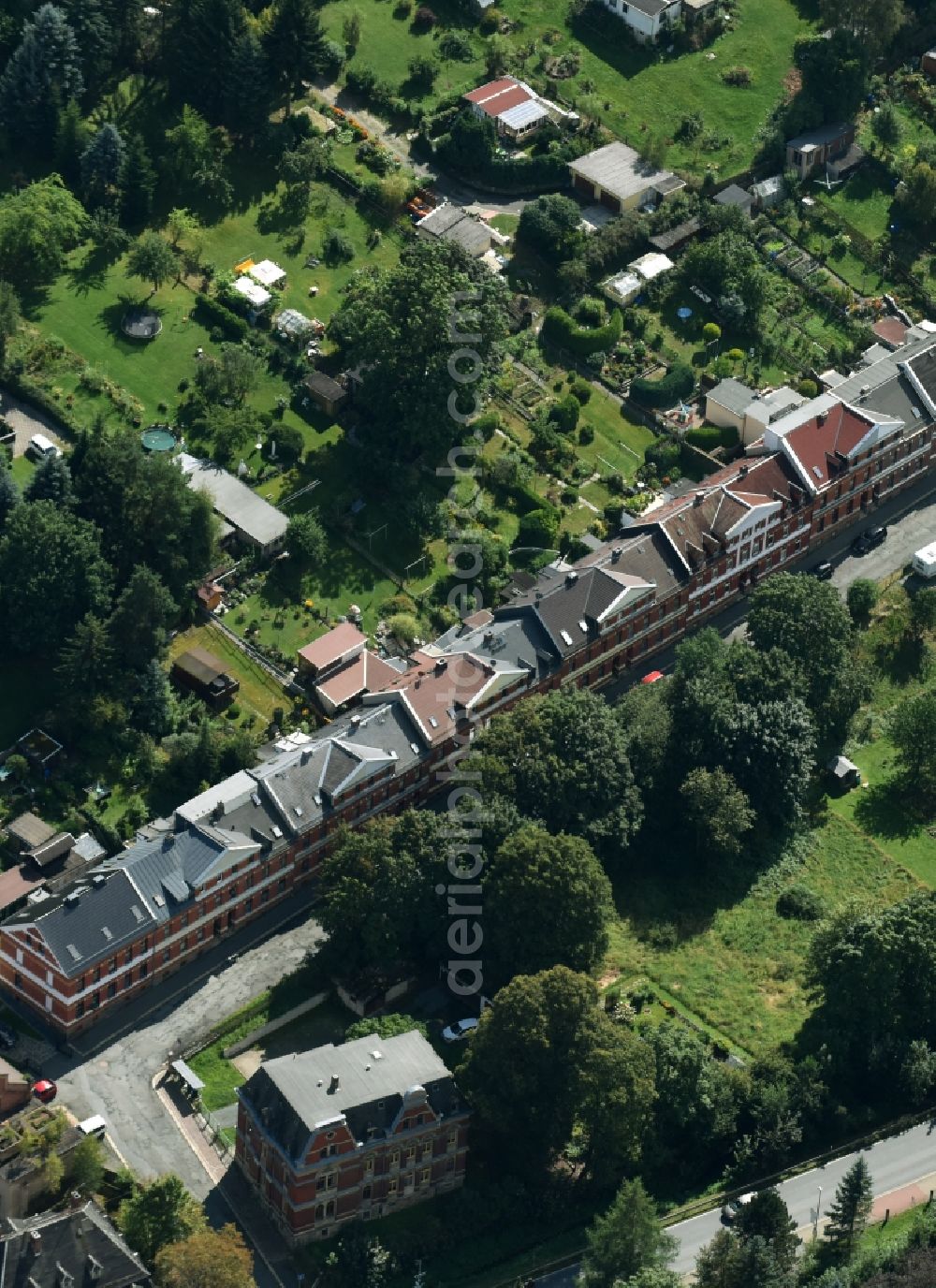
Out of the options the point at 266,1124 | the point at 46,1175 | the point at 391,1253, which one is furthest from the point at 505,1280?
the point at 46,1175

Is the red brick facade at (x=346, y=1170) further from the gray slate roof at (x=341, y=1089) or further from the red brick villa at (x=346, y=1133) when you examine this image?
the gray slate roof at (x=341, y=1089)

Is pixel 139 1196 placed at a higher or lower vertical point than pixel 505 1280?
higher

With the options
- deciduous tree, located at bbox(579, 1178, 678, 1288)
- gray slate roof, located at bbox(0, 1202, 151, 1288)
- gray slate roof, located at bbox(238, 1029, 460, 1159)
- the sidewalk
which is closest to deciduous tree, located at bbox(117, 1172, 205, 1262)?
gray slate roof, located at bbox(0, 1202, 151, 1288)

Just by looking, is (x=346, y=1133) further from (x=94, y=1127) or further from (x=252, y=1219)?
(x=94, y=1127)

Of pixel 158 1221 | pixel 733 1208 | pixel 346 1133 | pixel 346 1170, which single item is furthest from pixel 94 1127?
pixel 733 1208

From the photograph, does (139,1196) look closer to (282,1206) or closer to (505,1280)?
(282,1206)
